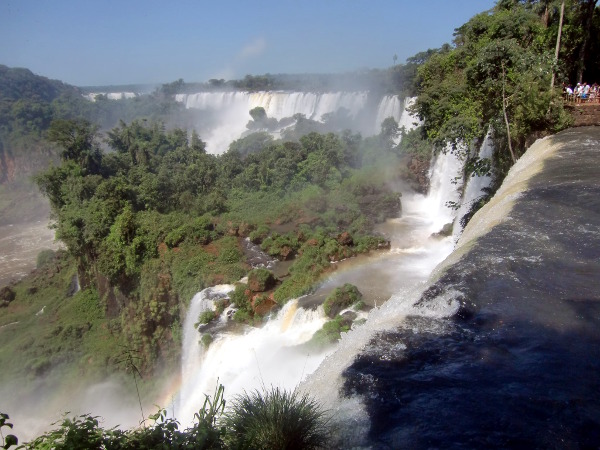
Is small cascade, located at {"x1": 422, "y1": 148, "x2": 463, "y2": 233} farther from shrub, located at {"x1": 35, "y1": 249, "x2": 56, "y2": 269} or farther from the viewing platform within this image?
shrub, located at {"x1": 35, "y1": 249, "x2": 56, "y2": 269}

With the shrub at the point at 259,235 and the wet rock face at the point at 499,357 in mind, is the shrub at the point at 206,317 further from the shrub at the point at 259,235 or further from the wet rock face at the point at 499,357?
the wet rock face at the point at 499,357

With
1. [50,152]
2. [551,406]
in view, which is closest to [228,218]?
[551,406]

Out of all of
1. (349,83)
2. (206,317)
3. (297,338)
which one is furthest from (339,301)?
(349,83)

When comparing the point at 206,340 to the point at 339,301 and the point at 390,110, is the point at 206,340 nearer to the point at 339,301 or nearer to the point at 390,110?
the point at 339,301

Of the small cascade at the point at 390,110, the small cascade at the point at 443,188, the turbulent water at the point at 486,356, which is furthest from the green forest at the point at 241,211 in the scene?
the small cascade at the point at 390,110

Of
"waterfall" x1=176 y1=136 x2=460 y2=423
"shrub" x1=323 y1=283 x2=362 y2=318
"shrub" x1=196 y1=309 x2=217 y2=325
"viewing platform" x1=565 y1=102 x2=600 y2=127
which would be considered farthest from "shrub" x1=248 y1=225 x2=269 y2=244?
"viewing platform" x1=565 y1=102 x2=600 y2=127
